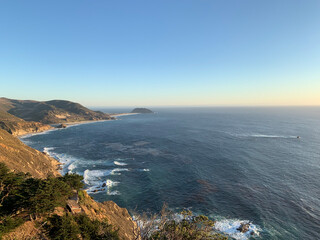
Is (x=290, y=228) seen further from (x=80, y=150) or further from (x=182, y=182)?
(x=80, y=150)

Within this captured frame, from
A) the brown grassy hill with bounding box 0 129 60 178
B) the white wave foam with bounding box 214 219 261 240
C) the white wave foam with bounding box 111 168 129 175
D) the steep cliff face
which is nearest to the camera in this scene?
the steep cliff face

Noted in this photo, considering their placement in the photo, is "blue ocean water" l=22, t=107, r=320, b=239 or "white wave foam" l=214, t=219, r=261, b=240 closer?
"white wave foam" l=214, t=219, r=261, b=240

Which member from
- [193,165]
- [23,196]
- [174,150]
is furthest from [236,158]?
[23,196]

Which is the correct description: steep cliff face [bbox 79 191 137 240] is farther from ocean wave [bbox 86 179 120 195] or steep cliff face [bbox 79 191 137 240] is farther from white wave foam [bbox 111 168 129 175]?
white wave foam [bbox 111 168 129 175]

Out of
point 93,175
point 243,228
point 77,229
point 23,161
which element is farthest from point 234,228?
point 23,161

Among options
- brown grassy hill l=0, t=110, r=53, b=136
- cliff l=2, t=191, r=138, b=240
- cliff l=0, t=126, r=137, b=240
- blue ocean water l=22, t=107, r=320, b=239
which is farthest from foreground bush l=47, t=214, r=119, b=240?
brown grassy hill l=0, t=110, r=53, b=136

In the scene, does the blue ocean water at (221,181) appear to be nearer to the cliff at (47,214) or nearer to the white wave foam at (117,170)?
the white wave foam at (117,170)

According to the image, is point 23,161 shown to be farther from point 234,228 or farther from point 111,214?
point 234,228

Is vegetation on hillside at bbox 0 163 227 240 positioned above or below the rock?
above

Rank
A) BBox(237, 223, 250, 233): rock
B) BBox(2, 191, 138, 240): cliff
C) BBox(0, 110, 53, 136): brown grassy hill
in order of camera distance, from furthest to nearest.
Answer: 1. BBox(0, 110, 53, 136): brown grassy hill
2. BBox(237, 223, 250, 233): rock
3. BBox(2, 191, 138, 240): cliff
